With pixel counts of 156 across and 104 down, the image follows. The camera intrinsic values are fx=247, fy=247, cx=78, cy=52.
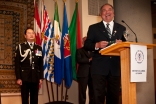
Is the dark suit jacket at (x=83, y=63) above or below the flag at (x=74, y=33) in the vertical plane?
below

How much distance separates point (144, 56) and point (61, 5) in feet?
11.0

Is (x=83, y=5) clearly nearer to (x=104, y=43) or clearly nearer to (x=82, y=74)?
(x=82, y=74)

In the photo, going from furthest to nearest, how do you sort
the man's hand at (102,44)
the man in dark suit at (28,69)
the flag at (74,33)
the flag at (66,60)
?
the flag at (74,33)
the flag at (66,60)
the man in dark suit at (28,69)
the man's hand at (102,44)

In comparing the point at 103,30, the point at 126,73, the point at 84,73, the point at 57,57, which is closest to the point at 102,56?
the point at 103,30

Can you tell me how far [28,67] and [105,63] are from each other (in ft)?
5.58

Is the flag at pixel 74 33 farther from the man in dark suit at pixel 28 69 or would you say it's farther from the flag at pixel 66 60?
the man in dark suit at pixel 28 69

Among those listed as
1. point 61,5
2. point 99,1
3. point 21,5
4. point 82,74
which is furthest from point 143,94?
point 21,5

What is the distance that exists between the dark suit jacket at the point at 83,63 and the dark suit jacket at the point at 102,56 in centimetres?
174

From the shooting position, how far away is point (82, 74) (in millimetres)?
4285

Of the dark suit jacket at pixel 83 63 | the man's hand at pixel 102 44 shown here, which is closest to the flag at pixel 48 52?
the dark suit jacket at pixel 83 63

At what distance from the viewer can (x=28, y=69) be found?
3.77 m

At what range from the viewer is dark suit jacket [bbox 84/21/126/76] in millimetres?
2406

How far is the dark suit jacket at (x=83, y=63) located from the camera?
425cm

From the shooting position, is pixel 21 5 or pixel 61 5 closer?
pixel 21 5
